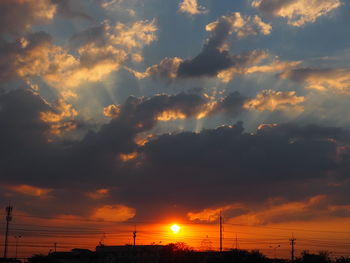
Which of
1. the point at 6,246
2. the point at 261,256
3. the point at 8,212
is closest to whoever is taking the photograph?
the point at 6,246

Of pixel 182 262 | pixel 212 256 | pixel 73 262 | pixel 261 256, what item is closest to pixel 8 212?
pixel 73 262

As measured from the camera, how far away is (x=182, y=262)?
630 feet

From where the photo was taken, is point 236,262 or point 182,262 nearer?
point 236,262

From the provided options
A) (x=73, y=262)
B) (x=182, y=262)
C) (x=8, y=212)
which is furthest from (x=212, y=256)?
(x=8, y=212)

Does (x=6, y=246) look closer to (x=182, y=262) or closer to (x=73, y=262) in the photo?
(x=73, y=262)

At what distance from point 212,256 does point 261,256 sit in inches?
840

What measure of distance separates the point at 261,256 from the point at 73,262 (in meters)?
74.1

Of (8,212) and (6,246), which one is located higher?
(8,212)

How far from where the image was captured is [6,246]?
516ft

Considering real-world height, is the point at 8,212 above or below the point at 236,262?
above

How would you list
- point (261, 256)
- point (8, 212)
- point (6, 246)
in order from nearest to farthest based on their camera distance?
point (6, 246) → point (8, 212) → point (261, 256)

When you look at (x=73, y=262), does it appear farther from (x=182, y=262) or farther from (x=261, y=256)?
(x=261, y=256)

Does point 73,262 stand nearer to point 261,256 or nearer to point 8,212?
point 8,212

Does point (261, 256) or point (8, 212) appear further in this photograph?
point (261, 256)
